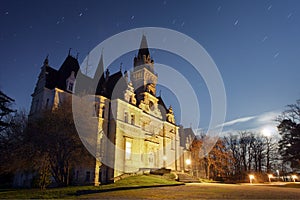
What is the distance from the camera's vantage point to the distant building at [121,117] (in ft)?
92.9

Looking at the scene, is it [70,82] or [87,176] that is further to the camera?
[70,82]

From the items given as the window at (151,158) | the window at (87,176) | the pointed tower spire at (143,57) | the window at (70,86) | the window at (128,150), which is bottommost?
the window at (87,176)

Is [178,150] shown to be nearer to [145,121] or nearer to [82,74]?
[145,121]

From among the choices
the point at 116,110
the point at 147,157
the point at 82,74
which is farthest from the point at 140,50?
the point at 147,157

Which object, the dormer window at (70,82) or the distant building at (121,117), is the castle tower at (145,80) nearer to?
the distant building at (121,117)

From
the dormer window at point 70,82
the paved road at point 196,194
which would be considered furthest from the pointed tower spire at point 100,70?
the paved road at point 196,194

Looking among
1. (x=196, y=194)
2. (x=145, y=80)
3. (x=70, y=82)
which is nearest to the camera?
(x=196, y=194)

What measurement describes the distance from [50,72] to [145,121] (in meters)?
17.3

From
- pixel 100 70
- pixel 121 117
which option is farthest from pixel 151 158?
pixel 100 70

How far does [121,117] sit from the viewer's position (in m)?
31.8

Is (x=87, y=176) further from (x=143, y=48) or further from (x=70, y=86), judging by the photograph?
(x=143, y=48)

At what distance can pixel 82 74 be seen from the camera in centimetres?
3491

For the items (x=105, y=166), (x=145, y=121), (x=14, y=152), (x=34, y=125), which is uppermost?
(x=145, y=121)

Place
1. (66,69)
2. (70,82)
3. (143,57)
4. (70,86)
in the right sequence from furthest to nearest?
1. (143,57)
2. (66,69)
3. (70,82)
4. (70,86)
